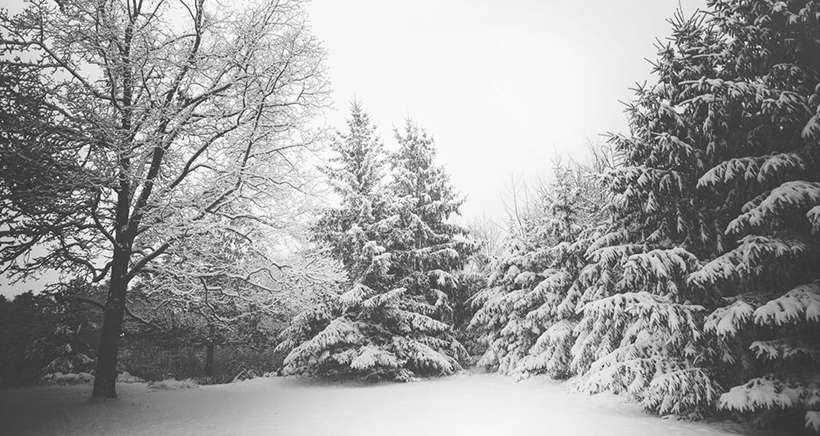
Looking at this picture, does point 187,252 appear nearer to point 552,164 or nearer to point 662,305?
point 662,305

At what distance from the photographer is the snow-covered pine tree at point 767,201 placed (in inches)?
211

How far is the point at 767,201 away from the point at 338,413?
883 centimetres

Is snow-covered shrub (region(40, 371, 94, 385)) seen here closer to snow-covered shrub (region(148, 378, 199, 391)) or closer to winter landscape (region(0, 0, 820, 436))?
winter landscape (region(0, 0, 820, 436))

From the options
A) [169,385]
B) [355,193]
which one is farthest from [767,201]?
[169,385]

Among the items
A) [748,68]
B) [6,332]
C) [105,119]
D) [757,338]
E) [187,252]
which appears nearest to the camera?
[757,338]

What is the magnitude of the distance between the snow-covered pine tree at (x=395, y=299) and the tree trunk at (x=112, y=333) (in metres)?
5.16

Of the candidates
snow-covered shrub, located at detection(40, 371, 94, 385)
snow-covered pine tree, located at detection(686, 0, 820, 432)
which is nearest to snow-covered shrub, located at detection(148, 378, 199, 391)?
snow-covered shrub, located at detection(40, 371, 94, 385)

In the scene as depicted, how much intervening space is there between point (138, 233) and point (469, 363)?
47.5 feet

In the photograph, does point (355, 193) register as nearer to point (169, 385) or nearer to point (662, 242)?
point (169, 385)

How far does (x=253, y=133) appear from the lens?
9.41 metres

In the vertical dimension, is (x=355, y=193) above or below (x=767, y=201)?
above

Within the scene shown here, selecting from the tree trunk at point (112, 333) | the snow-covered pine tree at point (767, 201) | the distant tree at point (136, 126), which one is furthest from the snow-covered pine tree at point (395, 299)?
the snow-covered pine tree at point (767, 201)

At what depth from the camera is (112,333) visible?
29.2 feet

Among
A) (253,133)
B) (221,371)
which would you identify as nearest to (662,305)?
(253,133)
